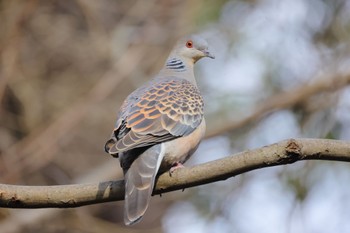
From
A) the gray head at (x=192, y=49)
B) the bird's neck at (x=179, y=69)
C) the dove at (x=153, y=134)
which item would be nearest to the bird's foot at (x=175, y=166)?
the dove at (x=153, y=134)

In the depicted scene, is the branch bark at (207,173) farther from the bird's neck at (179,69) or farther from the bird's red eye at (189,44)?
the bird's red eye at (189,44)

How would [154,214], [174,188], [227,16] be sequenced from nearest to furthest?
[174,188], [227,16], [154,214]

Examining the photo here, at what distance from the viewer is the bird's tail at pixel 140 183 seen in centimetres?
307

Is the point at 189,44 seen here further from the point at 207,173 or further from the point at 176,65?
the point at 207,173

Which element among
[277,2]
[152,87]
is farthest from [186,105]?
[277,2]

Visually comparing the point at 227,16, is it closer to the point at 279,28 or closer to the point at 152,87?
the point at 279,28

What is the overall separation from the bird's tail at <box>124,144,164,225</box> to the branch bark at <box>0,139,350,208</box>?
0.07 meters

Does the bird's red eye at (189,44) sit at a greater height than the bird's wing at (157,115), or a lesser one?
lesser

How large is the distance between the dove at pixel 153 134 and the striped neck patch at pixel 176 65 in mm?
186

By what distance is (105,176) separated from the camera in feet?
19.2

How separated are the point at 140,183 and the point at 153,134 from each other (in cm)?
31

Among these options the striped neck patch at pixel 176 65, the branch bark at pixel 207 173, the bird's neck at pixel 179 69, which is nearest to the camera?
the branch bark at pixel 207 173

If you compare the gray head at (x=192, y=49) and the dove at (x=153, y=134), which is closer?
the dove at (x=153, y=134)

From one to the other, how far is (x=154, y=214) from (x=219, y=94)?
1.35 meters
